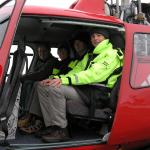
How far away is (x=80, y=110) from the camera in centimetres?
225

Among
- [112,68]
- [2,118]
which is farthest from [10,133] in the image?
[112,68]

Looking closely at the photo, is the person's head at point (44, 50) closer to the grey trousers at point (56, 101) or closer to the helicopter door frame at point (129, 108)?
the grey trousers at point (56, 101)

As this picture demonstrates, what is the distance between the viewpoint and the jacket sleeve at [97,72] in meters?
2.23

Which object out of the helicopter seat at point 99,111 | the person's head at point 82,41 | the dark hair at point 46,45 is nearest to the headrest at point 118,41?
the helicopter seat at point 99,111

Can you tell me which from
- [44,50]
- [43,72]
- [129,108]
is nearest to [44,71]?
[43,72]

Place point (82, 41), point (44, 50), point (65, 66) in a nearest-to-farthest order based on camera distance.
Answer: point (82, 41)
point (65, 66)
point (44, 50)

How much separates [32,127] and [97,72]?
3.68 ft

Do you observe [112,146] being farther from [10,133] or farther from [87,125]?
[10,133]

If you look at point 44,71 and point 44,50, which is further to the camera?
point 44,50

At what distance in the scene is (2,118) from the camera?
70.2 inches

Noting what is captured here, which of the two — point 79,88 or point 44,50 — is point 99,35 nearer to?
point 79,88

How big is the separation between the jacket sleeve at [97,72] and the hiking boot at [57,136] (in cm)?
56

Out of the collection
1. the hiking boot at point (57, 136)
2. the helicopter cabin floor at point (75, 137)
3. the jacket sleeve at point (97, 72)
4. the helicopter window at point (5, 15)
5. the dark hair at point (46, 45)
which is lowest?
the helicopter cabin floor at point (75, 137)

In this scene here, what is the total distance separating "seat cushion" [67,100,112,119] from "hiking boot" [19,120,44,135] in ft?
1.86
